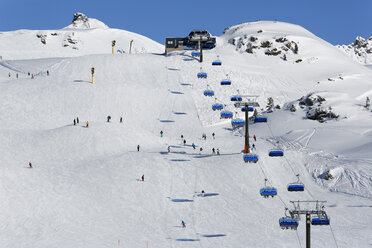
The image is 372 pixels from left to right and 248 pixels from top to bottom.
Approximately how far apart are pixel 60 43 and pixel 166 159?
408ft

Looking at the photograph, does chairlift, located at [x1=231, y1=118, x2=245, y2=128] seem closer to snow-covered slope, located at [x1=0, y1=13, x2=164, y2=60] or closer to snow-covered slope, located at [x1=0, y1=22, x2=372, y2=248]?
snow-covered slope, located at [x1=0, y1=22, x2=372, y2=248]

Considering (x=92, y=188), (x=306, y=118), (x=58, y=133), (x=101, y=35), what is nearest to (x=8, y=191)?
(x=92, y=188)

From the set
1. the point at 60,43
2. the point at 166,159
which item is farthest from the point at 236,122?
the point at 60,43

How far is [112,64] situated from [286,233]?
6795 cm

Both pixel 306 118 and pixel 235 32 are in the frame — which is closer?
pixel 306 118

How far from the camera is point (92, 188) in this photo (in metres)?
51.0

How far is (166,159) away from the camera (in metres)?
59.0

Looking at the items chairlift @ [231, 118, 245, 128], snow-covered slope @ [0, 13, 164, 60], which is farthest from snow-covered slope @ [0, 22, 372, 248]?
snow-covered slope @ [0, 13, 164, 60]

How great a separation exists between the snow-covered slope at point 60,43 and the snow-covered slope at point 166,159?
51145mm

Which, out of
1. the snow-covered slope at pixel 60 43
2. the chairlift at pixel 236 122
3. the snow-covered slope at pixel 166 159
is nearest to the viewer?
the snow-covered slope at pixel 166 159

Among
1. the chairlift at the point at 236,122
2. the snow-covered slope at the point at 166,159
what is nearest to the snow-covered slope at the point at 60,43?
the snow-covered slope at the point at 166,159

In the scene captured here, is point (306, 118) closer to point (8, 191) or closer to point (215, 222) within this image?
point (215, 222)

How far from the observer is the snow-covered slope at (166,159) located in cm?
4181

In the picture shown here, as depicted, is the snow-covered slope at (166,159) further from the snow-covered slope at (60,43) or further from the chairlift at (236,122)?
the snow-covered slope at (60,43)
